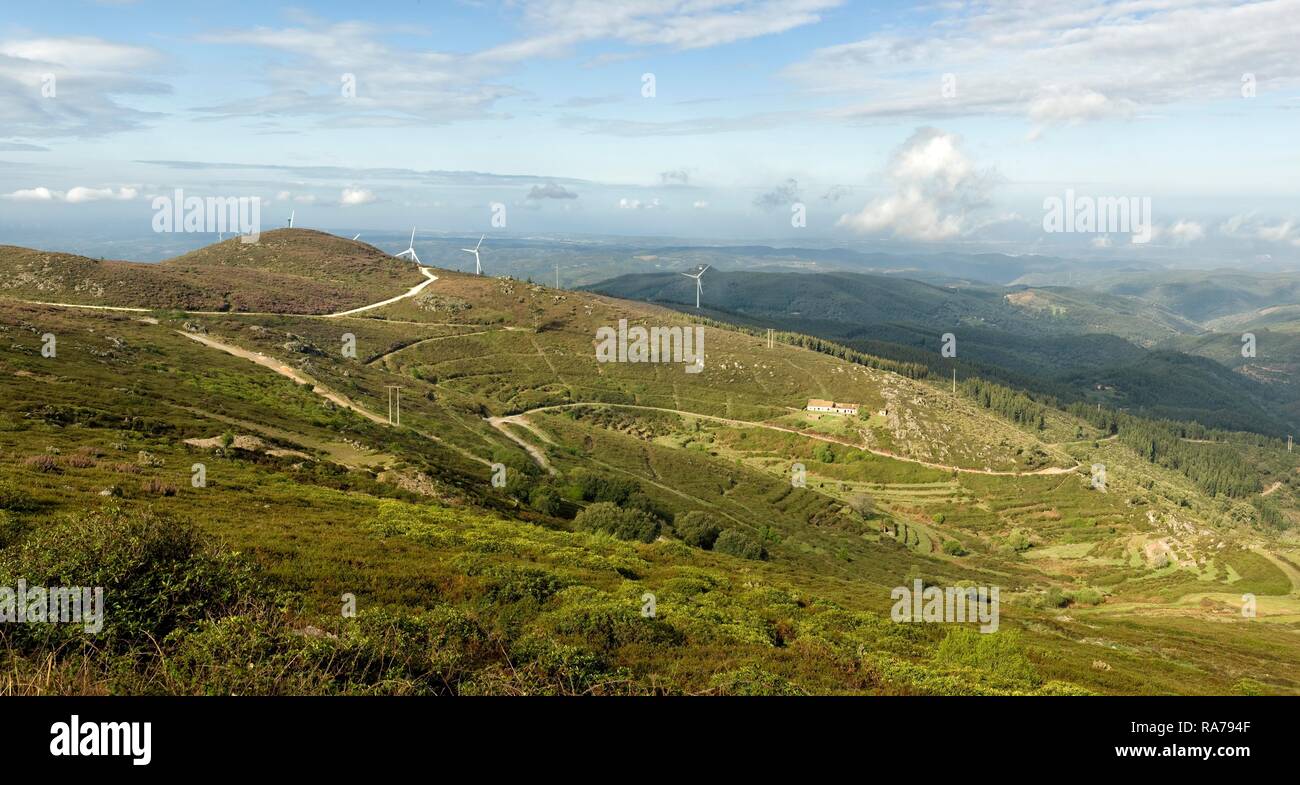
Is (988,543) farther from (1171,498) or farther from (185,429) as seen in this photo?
(185,429)

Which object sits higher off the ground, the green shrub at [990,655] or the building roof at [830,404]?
→ the green shrub at [990,655]

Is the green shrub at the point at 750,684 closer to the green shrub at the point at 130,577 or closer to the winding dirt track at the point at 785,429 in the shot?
the green shrub at the point at 130,577

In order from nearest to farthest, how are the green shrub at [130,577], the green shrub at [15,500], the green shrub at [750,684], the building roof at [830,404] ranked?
the green shrub at [130,577], the green shrub at [750,684], the green shrub at [15,500], the building roof at [830,404]

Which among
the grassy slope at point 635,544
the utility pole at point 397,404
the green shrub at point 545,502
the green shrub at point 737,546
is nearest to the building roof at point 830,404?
the grassy slope at point 635,544

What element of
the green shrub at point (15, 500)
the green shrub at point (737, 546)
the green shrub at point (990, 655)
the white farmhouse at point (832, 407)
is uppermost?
the green shrub at point (15, 500)

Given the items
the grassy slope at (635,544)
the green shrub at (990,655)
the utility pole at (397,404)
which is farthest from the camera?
the utility pole at (397,404)
